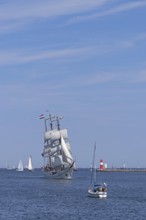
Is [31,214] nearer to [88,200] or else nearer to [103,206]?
[103,206]

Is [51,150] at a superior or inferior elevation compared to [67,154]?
superior

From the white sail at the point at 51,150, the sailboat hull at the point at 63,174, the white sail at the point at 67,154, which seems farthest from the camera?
the white sail at the point at 51,150

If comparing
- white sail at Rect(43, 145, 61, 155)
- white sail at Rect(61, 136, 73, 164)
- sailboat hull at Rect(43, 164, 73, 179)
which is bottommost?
sailboat hull at Rect(43, 164, 73, 179)

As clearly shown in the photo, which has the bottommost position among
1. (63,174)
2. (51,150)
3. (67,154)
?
(63,174)

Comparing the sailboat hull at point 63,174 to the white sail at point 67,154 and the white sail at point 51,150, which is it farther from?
the white sail at point 51,150

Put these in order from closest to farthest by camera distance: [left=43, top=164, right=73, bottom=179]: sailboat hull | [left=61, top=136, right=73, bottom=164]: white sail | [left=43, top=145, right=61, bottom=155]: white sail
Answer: [left=43, top=164, right=73, bottom=179]: sailboat hull, [left=61, top=136, right=73, bottom=164]: white sail, [left=43, top=145, right=61, bottom=155]: white sail

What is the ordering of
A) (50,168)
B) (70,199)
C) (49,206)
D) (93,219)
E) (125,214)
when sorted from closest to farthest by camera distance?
(93,219) < (125,214) < (49,206) < (70,199) < (50,168)

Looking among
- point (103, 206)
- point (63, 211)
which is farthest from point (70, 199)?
point (63, 211)

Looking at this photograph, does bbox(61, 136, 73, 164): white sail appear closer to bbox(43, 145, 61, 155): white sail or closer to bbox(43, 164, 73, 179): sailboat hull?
bbox(43, 164, 73, 179): sailboat hull

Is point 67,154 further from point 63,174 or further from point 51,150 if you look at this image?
point 51,150

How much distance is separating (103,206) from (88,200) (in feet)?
32.2

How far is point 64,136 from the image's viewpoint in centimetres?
19812

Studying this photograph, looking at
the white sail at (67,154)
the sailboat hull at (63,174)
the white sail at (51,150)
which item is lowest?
the sailboat hull at (63,174)

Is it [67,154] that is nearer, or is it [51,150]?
[67,154]
